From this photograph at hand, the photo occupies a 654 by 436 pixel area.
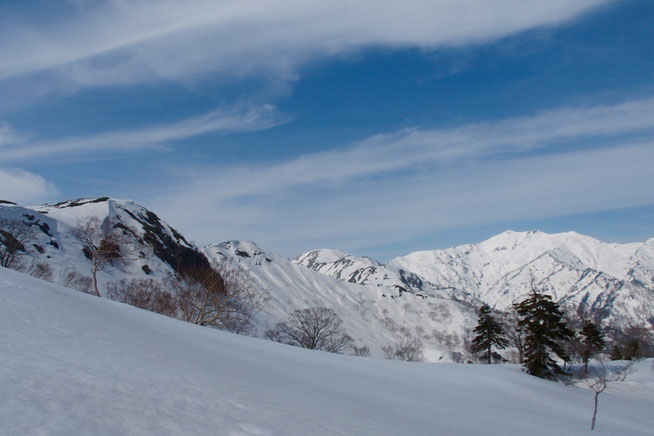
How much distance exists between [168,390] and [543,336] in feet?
161

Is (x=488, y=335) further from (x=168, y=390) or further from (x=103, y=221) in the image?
(x=103, y=221)

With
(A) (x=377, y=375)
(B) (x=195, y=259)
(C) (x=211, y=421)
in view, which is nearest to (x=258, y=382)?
(C) (x=211, y=421)

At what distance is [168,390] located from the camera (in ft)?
17.8

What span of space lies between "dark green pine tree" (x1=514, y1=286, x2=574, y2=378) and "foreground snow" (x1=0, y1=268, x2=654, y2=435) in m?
32.2

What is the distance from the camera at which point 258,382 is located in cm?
830

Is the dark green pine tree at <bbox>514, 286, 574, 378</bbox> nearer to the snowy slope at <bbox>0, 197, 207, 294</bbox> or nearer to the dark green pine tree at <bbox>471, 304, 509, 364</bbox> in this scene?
the dark green pine tree at <bbox>471, 304, 509, 364</bbox>

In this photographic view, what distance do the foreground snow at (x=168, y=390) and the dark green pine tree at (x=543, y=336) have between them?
3216cm

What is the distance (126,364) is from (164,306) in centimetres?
4255

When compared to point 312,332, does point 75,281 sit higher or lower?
higher

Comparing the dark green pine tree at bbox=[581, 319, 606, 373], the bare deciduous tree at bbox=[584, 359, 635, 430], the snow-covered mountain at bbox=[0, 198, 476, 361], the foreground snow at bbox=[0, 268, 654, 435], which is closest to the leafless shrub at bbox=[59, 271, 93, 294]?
the snow-covered mountain at bbox=[0, 198, 476, 361]

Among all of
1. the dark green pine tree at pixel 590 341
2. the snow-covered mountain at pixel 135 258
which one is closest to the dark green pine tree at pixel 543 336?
the dark green pine tree at pixel 590 341

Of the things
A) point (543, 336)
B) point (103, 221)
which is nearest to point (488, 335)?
point (543, 336)

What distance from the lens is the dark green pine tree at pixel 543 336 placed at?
42.8 metres

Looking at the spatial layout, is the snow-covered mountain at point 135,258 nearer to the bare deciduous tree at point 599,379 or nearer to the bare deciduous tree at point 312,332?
the bare deciduous tree at point 312,332
